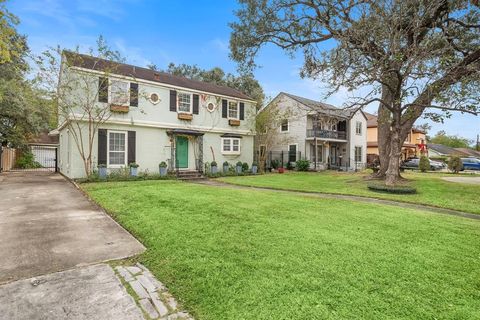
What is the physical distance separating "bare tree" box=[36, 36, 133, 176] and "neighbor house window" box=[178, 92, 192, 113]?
11.1 ft

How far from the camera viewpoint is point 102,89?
13.2 meters

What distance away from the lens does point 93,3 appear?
991cm

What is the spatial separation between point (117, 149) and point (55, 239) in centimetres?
1025

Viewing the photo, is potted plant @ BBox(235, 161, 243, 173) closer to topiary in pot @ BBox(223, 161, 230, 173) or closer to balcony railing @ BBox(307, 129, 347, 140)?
topiary in pot @ BBox(223, 161, 230, 173)

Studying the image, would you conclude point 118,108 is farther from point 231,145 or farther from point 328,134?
point 328,134

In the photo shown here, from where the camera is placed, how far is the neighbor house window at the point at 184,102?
16381 mm

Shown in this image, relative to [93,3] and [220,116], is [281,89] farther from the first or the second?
[93,3]

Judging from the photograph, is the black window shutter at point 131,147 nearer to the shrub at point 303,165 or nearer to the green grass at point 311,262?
the green grass at point 311,262

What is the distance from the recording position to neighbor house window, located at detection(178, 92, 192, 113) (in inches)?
645

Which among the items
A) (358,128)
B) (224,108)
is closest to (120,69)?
(224,108)

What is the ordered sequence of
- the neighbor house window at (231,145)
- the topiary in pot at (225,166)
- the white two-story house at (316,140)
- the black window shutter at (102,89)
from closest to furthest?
the black window shutter at (102,89) < the topiary in pot at (225,166) < the neighbor house window at (231,145) < the white two-story house at (316,140)

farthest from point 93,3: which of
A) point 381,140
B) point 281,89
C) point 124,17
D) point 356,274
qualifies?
point 281,89

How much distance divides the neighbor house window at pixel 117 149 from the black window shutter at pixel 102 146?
23cm

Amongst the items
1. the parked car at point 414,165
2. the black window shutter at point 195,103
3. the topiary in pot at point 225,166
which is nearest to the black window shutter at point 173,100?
the black window shutter at point 195,103
